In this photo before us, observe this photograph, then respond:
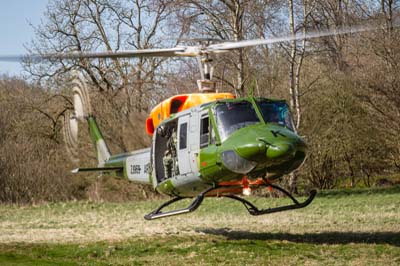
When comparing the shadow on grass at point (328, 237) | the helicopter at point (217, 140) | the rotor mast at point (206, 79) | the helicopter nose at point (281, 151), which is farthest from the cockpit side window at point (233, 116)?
the shadow on grass at point (328, 237)

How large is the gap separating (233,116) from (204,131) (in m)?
0.67

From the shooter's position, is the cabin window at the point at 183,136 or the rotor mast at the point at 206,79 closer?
the cabin window at the point at 183,136

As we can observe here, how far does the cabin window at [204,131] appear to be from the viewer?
37.0 feet

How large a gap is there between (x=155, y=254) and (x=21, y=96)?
23.2 m

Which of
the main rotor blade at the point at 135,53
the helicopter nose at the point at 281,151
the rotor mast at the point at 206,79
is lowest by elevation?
the helicopter nose at the point at 281,151

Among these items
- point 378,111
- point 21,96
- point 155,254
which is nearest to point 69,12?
point 21,96

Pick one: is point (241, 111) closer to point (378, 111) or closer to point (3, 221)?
point (3, 221)

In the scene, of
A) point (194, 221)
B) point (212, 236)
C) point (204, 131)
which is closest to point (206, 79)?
point (204, 131)

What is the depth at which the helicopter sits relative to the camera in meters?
10.3

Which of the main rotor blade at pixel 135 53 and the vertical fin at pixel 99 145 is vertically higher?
the main rotor blade at pixel 135 53

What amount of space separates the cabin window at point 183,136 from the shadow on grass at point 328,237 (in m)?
2.64

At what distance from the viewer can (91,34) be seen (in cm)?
3500

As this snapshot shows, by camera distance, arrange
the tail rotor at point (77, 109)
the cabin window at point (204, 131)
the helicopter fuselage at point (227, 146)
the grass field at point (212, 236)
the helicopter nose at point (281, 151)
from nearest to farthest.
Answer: the helicopter nose at point (281, 151) < the helicopter fuselage at point (227, 146) < the grass field at point (212, 236) < the cabin window at point (204, 131) < the tail rotor at point (77, 109)

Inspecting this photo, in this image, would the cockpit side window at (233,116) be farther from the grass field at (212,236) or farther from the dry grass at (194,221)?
the dry grass at (194,221)
